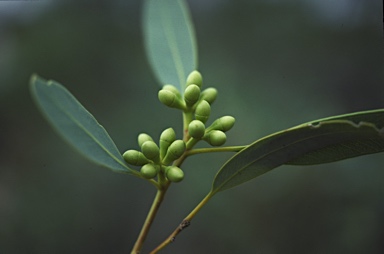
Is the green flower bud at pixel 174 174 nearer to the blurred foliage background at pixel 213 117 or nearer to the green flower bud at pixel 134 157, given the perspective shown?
the green flower bud at pixel 134 157

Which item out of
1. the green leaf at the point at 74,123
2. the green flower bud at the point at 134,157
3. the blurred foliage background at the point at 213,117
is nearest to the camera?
the green leaf at the point at 74,123

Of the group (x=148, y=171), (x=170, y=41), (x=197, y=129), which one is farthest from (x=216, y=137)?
(x=170, y=41)

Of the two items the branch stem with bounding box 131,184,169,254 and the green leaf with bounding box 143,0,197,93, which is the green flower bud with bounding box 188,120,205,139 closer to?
the branch stem with bounding box 131,184,169,254

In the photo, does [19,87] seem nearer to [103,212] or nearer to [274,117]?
[103,212]

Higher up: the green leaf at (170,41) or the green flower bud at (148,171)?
the green leaf at (170,41)

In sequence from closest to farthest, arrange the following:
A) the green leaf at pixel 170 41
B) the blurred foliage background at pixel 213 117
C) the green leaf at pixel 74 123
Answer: the green leaf at pixel 74 123 < the green leaf at pixel 170 41 < the blurred foliage background at pixel 213 117

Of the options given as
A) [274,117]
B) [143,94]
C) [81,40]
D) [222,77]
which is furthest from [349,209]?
[81,40]

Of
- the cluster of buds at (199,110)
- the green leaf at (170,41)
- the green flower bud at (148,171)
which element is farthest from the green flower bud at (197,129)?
the green leaf at (170,41)

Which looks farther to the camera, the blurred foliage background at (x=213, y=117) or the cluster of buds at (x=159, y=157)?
the blurred foliage background at (x=213, y=117)
